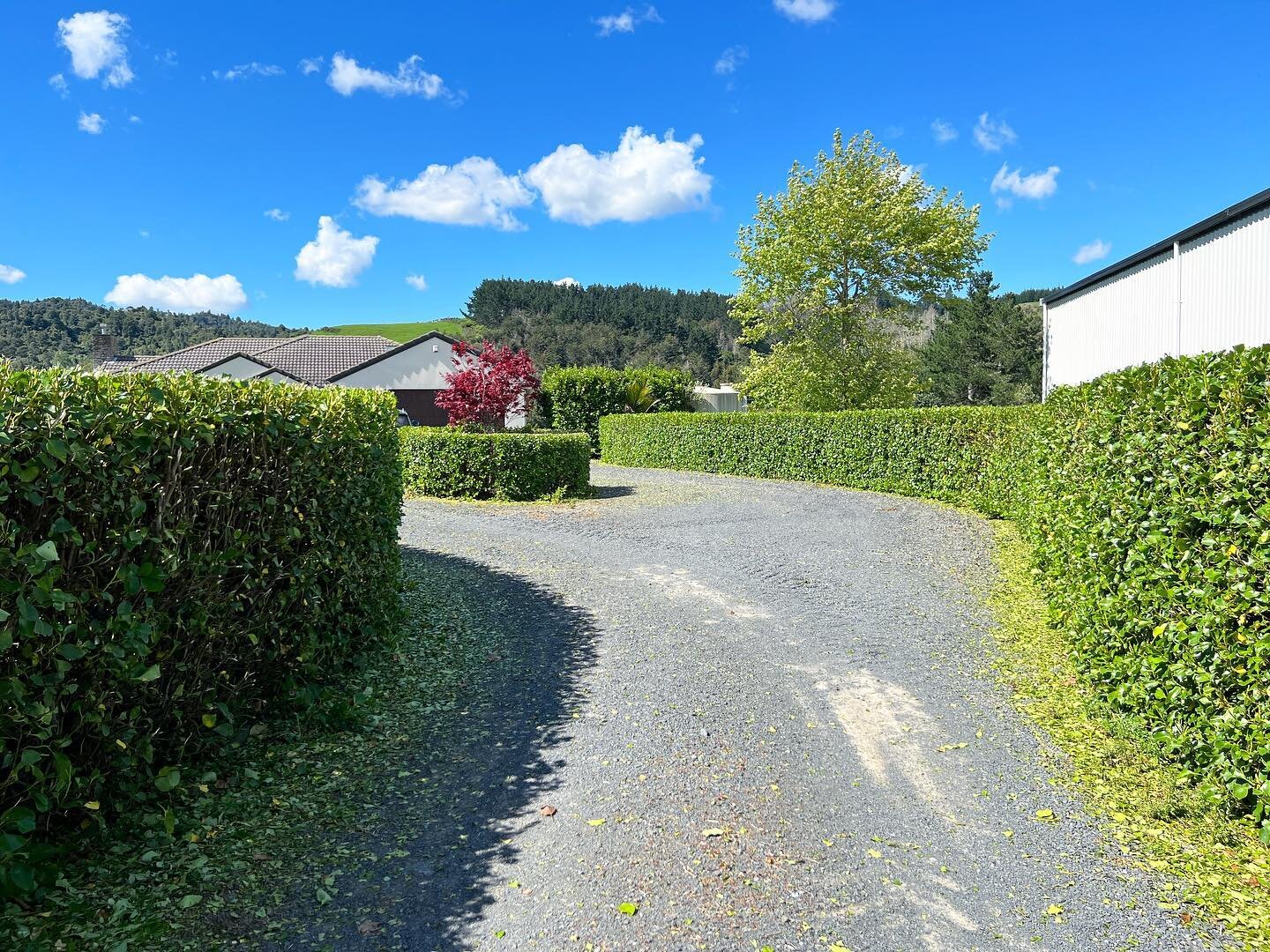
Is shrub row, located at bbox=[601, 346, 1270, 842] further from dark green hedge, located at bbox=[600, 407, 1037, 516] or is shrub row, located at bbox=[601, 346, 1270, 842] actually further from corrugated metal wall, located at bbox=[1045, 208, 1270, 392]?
dark green hedge, located at bbox=[600, 407, 1037, 516]

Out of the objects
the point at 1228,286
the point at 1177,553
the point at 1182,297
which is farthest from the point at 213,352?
the point at 1177,553

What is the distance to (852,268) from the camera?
22484 mm

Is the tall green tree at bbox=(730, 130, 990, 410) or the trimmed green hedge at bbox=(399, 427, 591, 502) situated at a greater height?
the tall green tree at bbox=(730, 130, 990, 410)

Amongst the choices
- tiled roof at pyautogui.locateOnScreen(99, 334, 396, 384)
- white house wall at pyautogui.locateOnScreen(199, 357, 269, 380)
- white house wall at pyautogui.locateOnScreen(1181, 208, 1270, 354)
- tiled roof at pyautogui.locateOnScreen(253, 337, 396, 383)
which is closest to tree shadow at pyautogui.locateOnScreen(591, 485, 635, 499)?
white house wall at pyautogui.locateOnScreen(1181, 208, 1270, 354)

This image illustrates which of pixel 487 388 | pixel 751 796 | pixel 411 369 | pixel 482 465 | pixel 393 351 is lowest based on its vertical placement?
pixel 751 796

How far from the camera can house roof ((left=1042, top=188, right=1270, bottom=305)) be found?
8.61 metres

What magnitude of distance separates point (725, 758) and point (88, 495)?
10.6 ft

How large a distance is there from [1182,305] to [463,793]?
1107 cm

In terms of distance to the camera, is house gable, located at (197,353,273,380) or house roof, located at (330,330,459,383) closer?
house roof, located at (330,330,459,383)

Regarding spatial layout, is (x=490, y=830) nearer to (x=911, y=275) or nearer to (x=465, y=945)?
(x=465, y=945)

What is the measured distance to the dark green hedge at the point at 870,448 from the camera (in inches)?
476

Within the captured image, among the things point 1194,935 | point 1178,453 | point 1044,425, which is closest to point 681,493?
point 1044,425

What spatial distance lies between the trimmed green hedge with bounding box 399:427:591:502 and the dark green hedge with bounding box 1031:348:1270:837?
10.2m

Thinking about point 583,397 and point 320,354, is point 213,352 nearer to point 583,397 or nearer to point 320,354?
point 320,354
